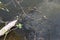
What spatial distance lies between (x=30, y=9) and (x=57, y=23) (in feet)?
1.47

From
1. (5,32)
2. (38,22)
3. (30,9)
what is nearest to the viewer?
(5,32)

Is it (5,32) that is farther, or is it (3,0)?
(3,0)

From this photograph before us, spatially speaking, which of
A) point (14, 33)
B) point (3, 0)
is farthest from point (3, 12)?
point (14, 33)

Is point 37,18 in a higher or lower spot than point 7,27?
higher

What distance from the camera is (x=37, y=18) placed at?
8.13 ft

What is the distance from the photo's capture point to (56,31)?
230 centimetres

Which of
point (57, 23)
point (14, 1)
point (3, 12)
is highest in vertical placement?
point (14, 1)

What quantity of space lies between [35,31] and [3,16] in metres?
0.51

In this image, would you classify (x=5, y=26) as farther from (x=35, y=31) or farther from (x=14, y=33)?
(x=35, y=31)

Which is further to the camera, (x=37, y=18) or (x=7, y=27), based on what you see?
(x=37, y=18)

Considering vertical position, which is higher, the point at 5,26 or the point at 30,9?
the point at 30,9

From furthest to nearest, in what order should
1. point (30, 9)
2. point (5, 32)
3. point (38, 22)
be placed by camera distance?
point (30, 9) < point (38, 22) < point (5, 32)

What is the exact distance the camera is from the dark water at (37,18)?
2.24m

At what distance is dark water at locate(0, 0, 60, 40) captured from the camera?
2242mm
